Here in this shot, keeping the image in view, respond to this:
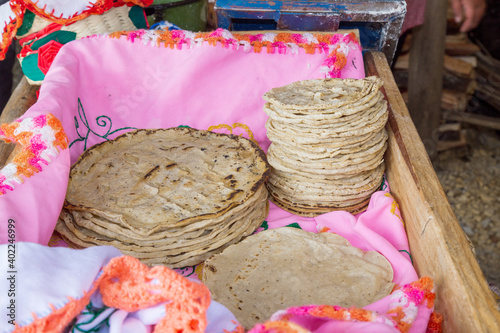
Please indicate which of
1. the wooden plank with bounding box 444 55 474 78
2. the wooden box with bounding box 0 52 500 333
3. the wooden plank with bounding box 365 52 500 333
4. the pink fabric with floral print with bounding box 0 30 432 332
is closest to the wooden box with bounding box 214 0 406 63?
the pink fabric with floral print with bounding box 0 30 432 332

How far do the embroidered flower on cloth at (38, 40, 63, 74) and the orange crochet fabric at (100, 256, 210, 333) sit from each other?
1434 millimetres

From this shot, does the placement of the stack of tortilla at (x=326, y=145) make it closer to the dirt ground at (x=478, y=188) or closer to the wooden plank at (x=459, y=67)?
the dirt ground at (x=478, y=188)

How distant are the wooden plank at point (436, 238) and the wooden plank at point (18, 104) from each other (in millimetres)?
1582

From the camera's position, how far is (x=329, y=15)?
2.25 meters

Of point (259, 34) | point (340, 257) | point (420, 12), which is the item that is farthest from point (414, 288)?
point (420, 12)

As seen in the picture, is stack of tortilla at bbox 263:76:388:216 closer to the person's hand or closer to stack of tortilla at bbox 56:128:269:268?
stack of tortilla at bbox 56:128:269:268

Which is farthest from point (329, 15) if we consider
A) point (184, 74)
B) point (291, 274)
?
point (291, 274)

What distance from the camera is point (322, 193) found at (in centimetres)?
167

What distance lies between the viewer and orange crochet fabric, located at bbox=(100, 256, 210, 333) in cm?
94

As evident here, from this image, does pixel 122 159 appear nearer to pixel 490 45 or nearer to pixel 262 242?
pixel 262 242

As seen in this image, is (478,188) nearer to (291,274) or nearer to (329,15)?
(329,15)

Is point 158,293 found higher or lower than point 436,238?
higher

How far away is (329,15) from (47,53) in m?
1.36

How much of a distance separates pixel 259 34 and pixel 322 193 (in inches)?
38.3
